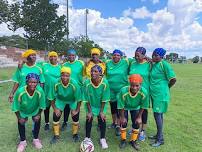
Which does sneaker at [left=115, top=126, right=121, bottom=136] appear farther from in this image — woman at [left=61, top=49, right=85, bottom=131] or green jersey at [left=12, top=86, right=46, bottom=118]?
green jersey at [left=12, top=86, right=46, bottom=118]

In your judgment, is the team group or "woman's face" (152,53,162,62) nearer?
the team group

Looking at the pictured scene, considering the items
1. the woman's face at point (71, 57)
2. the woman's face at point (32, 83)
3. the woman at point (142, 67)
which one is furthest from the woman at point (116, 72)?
the woman's face at point (32, 83)

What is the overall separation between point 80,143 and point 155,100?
1759 mm

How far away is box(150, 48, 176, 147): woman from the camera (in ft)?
22.5

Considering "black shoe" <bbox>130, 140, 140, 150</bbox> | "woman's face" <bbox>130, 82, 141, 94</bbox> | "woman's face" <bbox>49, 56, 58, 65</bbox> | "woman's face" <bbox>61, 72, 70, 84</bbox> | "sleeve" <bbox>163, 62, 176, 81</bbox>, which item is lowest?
"black shoe" <bbox>130, 140, 140, 150</bbox>

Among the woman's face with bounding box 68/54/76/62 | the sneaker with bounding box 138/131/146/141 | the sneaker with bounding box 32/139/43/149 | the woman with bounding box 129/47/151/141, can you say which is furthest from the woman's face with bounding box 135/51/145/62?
the sneaker with bounding box 32/139/43/149

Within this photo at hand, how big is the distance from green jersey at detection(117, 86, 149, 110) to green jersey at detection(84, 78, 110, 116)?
0.98 ft

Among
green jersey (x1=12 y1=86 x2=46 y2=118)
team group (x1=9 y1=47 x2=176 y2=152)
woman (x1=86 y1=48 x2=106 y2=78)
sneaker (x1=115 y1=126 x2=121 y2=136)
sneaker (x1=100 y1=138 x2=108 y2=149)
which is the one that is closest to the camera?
green jersey (x1=12 y1=86 x2=46 y2=118)

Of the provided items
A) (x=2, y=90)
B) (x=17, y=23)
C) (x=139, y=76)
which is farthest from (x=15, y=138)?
(x=17, y=23)

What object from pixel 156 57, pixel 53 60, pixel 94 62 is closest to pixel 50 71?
pixel 53 60

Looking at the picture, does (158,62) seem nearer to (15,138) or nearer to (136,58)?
(136,58)

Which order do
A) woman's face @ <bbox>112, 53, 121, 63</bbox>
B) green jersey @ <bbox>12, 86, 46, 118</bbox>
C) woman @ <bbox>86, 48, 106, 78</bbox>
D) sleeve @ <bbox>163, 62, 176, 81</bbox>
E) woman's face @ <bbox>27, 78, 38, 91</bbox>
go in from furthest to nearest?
woman @ <bbox>86, 48, 106, 78</bbox> → woman's face @ <bbox>112, 53, 121, 63</bbox> → sleeve @ <bbox>163, 62, 176, 81</bbox> → green jersey @ <bbox>12, 86, 46, 118</bbox> → woman's face @ <bbox>27, 78, 38, 91</bbox>

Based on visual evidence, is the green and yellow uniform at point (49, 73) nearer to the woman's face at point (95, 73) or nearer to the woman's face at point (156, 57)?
the woman's face at point (95, 73)

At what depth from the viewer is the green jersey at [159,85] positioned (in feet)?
22.7
